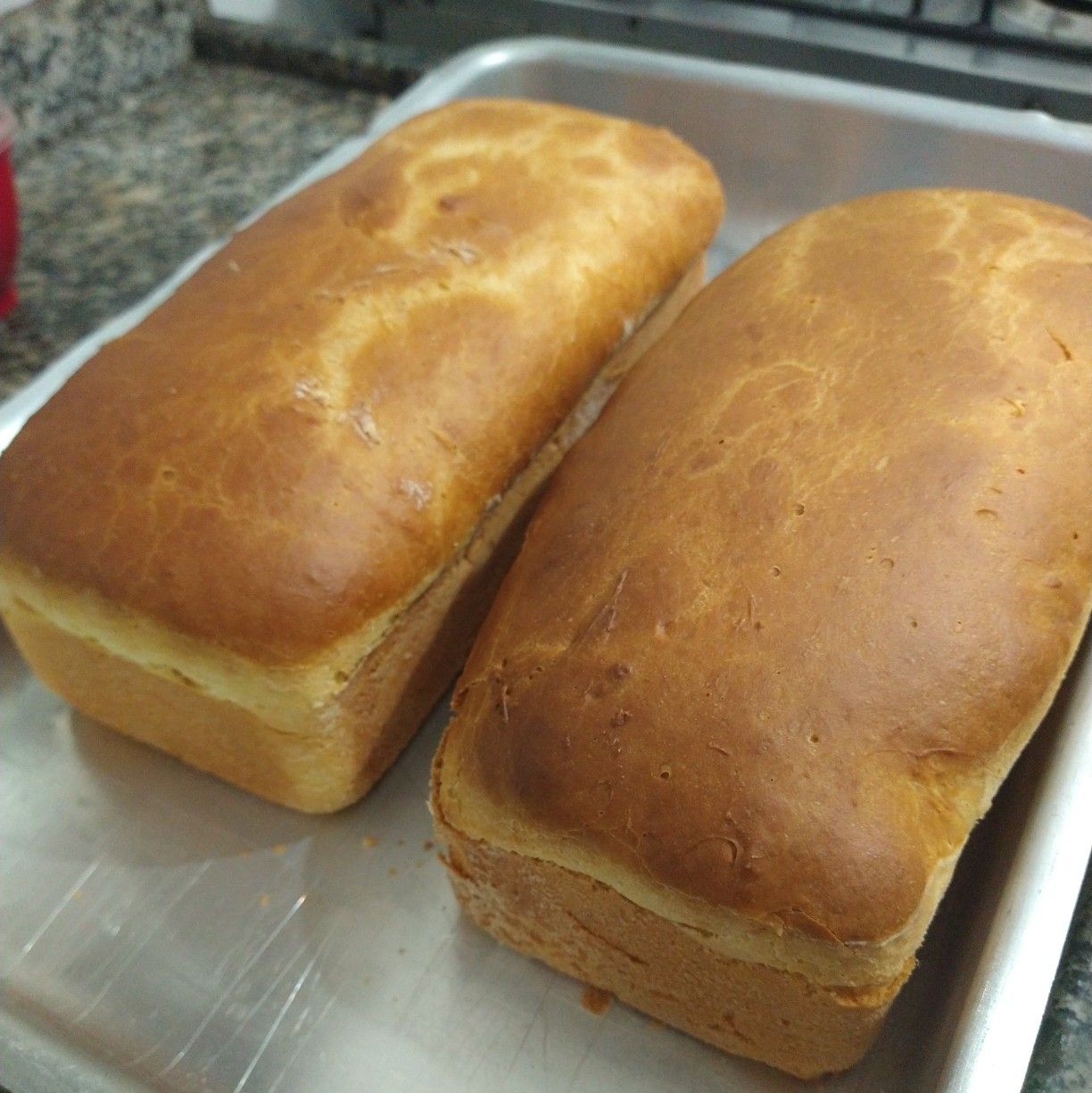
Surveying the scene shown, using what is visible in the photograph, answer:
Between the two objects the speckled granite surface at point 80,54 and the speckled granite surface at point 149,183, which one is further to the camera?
the speckled granite surface at point 80,54

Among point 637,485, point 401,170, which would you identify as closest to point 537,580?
point 637,485

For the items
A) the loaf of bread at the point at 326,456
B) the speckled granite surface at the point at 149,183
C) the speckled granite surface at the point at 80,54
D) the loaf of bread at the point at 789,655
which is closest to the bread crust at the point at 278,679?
the loaf of bread at the point at 326,456

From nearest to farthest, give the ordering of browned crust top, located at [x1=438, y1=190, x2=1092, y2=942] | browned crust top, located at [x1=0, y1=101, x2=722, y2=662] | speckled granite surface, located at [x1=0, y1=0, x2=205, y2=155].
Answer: browned crust top, located at [x1=438, y1=190, x2=1092, y2=942] → browned crust top, located at [x1=0, y1=101, x2=722, y2=662] → speckled granite surface, located at [x1=0, y1=0, x2=205, y2=155]

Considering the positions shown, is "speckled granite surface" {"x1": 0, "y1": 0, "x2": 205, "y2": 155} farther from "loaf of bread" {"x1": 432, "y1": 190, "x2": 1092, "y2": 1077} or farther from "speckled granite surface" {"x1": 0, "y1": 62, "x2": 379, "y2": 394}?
"loaf of bread" {"x1": 432, "y1": 190, "x2": 1092, "y2": 1077}

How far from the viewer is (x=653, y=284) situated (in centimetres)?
134

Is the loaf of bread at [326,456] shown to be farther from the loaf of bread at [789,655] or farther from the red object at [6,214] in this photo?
the red object at [6,214]

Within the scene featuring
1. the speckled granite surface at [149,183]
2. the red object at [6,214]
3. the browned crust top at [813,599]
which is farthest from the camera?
the speckled granite surface at [149,183]

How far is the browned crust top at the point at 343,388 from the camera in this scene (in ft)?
3.18

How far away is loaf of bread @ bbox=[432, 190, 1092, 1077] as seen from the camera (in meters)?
0.78

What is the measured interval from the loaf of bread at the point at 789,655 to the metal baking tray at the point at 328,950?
0.06 metres

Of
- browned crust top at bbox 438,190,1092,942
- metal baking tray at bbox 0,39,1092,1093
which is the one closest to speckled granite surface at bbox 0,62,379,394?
metal baking tray at bbox 0,39,1092,1093

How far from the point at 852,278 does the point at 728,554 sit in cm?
40

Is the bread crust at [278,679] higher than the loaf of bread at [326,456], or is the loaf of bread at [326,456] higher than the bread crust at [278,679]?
the loaf of bread at [326,456]

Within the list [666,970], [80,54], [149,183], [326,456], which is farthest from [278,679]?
[80,54]
